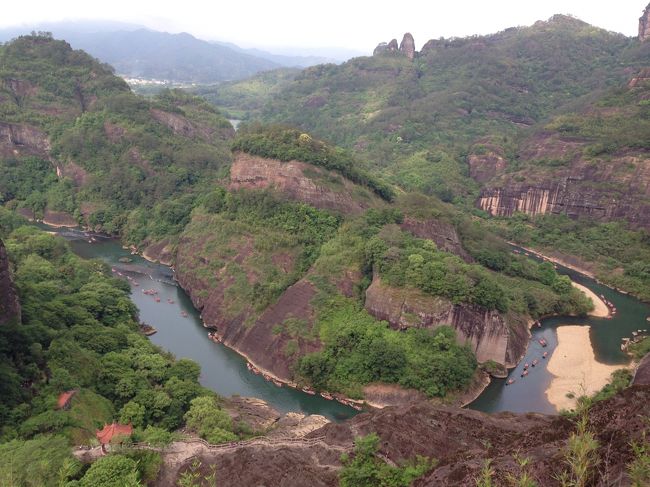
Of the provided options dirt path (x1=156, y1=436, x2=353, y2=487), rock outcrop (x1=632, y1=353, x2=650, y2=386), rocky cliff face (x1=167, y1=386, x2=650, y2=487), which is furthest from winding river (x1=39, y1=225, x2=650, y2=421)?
rock outcrop (x1=632, y1=353, x2=650, y2=386)

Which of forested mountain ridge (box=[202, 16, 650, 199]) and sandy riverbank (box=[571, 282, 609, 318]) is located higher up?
forested mountain ridge (box=[202, 16, 650, 199])

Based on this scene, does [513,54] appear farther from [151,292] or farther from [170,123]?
[151,292]

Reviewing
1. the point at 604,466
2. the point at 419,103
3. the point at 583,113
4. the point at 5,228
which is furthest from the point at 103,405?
the point at 419,103

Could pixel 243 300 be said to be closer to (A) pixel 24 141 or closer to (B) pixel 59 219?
(B) pixel 59 219

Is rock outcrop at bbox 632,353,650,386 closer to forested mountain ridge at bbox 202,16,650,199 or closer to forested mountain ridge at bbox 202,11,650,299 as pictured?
forested mountain ridge at bbox 202,11,650,299

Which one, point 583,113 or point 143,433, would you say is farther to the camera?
point 583,113

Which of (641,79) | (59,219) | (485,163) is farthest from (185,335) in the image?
(641,79)

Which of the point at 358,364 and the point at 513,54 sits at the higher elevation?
the point at 513,54
